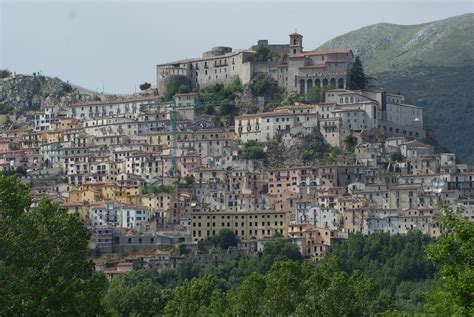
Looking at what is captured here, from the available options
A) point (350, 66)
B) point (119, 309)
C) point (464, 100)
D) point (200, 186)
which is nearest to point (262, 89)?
point (350, 66)

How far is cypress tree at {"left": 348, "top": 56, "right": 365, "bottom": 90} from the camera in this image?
125m

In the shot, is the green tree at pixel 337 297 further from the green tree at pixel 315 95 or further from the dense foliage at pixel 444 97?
the dense foliage at pixel 444 97

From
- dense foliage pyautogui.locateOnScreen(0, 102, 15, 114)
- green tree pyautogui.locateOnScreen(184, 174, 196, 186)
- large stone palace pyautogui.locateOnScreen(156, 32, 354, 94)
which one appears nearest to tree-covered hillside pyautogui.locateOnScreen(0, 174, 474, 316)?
green tree pyautogui.locateOnScreen(184, 174, 196, 186)

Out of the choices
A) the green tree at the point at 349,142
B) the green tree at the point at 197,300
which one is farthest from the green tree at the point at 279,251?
the green tree at the point at 197,300

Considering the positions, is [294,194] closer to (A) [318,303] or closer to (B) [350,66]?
(B) [350,66]

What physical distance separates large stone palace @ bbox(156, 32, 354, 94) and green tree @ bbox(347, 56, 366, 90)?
48cm

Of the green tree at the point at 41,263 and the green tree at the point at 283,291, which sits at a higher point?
the green tree at the point at 41,263

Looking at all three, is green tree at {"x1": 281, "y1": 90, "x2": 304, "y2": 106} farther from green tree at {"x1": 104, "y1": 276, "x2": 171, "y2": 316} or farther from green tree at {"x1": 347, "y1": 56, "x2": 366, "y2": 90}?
green tree at {"x1": 104, "y1": 276, "x2": 171, "y2": 316}

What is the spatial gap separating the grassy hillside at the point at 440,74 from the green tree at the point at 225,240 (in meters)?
40.9

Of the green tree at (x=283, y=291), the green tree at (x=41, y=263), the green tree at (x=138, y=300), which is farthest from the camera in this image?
the green tree at (x=138, y=300)

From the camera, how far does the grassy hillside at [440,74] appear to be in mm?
151750

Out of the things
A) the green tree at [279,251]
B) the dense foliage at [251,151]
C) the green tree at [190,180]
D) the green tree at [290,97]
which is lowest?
the green tree at [279,251]

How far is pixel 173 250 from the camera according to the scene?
105 meters

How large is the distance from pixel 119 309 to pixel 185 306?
9.72 metres
